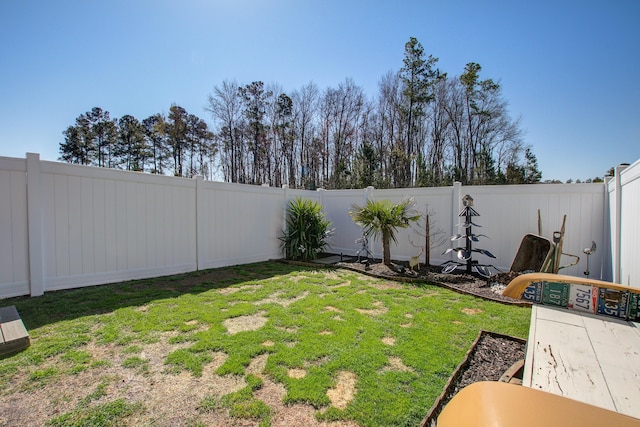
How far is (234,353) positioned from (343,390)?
99 cm

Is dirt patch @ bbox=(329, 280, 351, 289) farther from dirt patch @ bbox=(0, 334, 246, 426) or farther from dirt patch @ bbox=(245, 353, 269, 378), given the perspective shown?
dirt patch @ bbox=(0, 334, 246, 426)

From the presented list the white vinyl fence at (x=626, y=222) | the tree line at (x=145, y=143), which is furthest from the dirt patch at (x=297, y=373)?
the tree line at (x=145, y=143)

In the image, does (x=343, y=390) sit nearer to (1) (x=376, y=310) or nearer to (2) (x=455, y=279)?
(1) (x=376, y=310)

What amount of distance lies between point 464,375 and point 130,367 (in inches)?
99.3

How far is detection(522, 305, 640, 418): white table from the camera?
1044 millimetres

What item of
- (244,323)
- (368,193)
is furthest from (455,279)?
(244,323)

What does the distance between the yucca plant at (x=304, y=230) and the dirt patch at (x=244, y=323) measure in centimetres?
356

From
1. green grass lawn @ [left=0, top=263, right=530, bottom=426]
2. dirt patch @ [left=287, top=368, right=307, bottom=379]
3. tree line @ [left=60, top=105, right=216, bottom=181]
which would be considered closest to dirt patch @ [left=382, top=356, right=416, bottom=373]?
green grass lawn @ [left=0, top=263, right=530, bottom=426]

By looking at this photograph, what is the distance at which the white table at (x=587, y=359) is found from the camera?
104 centimetres

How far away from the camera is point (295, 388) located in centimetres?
196

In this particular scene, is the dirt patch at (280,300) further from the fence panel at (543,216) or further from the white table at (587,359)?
the fence panel at (543,216)

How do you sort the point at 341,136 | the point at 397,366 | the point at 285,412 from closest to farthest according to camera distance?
1. the point at 285,412
2. the point at 397,366
3. the point at 341,136

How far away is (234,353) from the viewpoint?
2.44 metres

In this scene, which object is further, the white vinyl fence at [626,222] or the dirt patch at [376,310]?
the dirt patch at [376,310]
